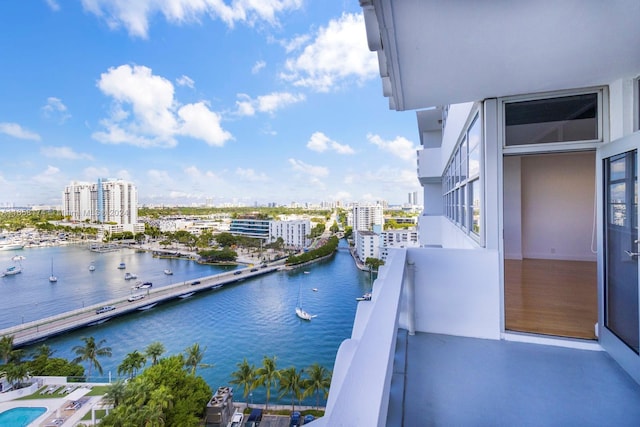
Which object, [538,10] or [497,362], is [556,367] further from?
[538,10]

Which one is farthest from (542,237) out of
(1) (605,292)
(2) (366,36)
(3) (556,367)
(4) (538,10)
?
(2) (366,36)

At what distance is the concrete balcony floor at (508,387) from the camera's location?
1185 millimetres

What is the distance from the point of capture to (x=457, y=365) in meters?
1.61

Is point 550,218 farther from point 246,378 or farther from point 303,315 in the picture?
point 303,315

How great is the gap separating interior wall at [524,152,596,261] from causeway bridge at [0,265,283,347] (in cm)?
2275

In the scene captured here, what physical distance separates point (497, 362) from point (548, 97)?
1792 millimetres

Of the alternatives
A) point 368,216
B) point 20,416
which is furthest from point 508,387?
point 368,216

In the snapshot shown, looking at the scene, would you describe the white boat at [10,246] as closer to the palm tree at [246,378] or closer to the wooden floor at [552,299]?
the palm tree at [246,378]

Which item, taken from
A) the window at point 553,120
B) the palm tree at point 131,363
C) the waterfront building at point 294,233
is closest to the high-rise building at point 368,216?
the waterfront building at point 294,233

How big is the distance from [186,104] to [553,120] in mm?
63516

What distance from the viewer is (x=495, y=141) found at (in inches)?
80.7

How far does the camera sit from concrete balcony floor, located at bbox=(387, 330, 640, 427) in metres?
1.18

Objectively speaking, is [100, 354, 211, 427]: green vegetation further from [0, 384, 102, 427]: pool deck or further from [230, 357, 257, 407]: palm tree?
[0, 384, 102, 427]: pool deck

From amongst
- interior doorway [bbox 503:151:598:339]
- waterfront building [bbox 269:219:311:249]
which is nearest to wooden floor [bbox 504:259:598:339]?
interior doorway [bbox 503:151:598:339]
